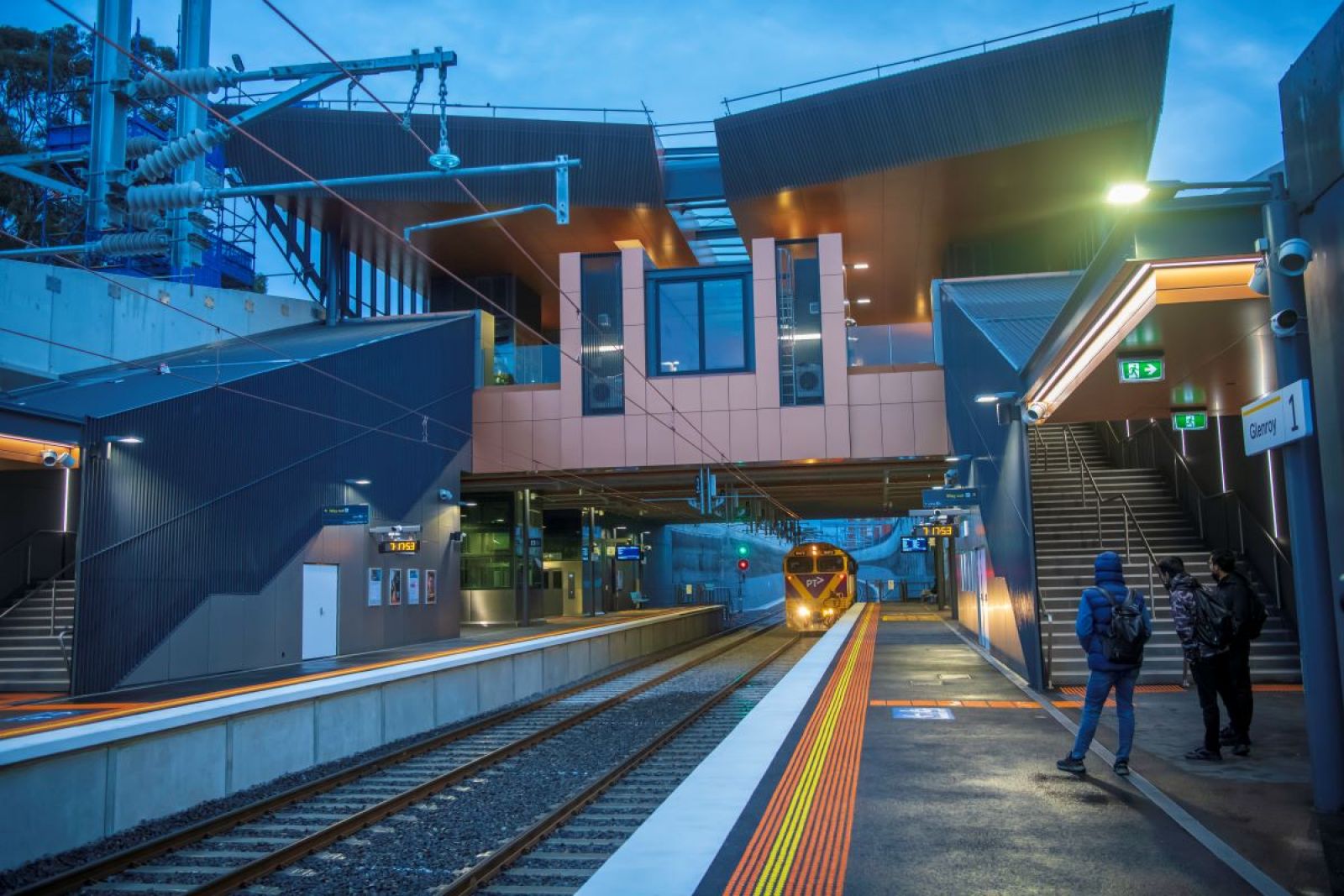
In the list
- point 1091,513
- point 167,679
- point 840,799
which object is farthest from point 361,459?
point 840,799

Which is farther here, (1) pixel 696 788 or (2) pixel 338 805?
(2) pixel 338 805

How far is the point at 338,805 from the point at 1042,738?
247 inches

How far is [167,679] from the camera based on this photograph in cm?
1762

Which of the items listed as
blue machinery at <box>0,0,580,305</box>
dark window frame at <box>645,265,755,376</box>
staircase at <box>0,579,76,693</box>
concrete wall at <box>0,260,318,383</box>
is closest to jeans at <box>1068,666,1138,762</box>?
blue machinery at <box>0,0,580,305</box>

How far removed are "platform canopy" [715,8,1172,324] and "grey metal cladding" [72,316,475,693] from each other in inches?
470

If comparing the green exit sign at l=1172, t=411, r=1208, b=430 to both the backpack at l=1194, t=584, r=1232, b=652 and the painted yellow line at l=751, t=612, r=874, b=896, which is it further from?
the painted yellow line at l=751, t=612, r=874, b=896

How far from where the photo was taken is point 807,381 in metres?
27.5

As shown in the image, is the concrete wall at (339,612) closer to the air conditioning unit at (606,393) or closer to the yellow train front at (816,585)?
the air conditioning unit at (606,393)

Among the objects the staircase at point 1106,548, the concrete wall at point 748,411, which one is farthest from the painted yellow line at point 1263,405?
the concrete wall at point 748,411

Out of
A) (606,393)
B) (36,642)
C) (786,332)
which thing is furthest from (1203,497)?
(36,642)

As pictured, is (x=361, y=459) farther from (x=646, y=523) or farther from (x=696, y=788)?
(x=646, y=523)

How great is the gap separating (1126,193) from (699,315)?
21158 mm

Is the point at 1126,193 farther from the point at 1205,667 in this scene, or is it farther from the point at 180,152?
the point at 180,152

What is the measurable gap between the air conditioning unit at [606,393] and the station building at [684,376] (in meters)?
0.06
